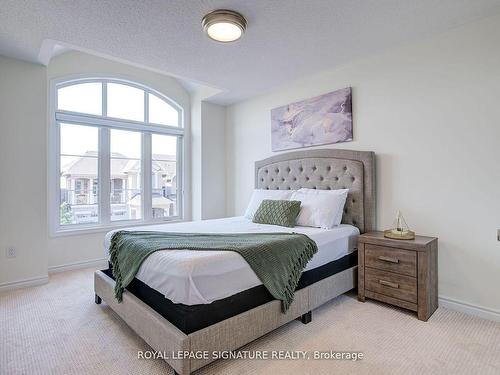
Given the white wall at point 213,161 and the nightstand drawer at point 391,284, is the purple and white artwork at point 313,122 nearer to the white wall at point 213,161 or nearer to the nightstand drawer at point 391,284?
the white wall at point 213,161

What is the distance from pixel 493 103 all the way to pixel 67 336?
149 inches

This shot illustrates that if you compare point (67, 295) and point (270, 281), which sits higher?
point (270, 281)

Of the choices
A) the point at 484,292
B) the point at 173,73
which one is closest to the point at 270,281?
the point at 484,292

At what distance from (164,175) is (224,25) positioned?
2.97 metres

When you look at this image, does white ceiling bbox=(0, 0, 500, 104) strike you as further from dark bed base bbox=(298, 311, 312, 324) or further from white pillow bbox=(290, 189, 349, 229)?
dark bed base bbox=(298, 311, 312, 324)

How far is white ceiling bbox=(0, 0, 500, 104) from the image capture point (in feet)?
6.80

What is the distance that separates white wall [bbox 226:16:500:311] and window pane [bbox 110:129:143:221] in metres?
3.21

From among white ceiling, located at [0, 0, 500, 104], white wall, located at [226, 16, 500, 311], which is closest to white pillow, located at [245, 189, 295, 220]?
white wall, located at [226, 16, 500, 311]

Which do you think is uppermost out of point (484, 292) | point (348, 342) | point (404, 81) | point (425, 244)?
point (404, 81)

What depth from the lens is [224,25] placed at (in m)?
2.23

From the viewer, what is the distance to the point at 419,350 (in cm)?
182

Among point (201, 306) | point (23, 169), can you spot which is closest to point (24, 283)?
point (23, 169)

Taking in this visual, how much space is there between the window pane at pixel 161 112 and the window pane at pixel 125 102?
165mm

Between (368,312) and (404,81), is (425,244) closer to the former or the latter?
(368,312)
